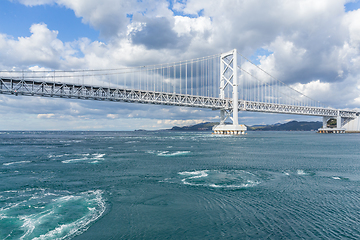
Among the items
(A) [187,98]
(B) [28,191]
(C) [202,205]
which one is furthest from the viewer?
(A) [187,98]

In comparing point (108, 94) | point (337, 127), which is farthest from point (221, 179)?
point (337, 127)

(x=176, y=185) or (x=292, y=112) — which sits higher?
(x=292, y=112)

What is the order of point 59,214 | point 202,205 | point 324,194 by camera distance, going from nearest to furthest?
1. point 59,214
2. point 202,205
3. point 324,194

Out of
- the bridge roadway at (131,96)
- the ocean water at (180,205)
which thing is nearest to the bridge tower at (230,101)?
the bridge roadway at (131,96)

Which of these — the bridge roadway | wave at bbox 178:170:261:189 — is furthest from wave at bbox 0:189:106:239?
the bridge roadway

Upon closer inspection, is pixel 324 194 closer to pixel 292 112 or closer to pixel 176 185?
pixel 176 185

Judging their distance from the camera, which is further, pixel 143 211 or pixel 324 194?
pixel 324 194

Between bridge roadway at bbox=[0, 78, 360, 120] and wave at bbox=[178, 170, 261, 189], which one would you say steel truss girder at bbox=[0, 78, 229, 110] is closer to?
bridge roadway at bbox=[0, 78, 360, 120]

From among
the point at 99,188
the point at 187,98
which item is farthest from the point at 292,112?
A: the point at 99,188

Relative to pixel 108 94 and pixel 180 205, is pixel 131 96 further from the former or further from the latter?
pixel 180 205
